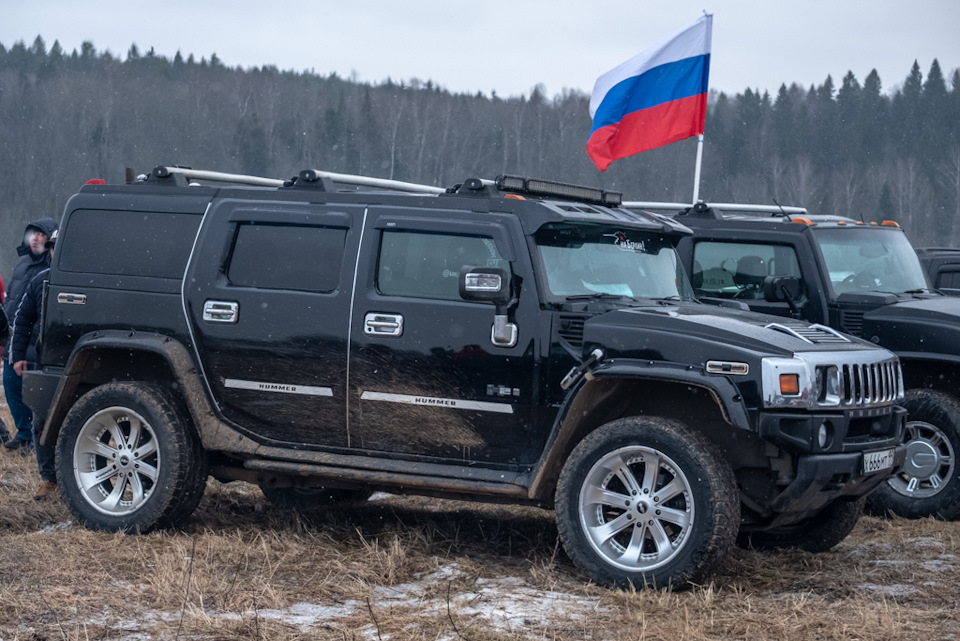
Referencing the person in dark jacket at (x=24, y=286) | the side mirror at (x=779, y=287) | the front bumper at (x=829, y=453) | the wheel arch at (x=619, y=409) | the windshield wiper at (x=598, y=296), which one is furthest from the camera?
the person in dark jacket at (x=24, y=286)

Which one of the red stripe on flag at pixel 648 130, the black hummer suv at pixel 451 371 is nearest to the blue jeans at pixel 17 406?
the black hummer suv at pixel 451 371

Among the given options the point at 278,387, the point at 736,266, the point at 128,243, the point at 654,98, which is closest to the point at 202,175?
the point at 128,243

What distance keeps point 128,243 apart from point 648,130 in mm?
6449

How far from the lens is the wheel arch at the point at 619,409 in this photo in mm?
5875

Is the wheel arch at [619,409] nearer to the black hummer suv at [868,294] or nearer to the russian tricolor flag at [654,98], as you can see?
the black hummer suv at [868,294]

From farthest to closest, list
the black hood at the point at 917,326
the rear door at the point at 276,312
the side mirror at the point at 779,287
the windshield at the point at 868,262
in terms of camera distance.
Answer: the windshield at the point at 868,262, the side mirror at the point at 779,287, the black hood at the point at 917,326, the rear door at the point at 276,312

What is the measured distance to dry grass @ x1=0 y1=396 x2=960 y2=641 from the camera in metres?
4.97

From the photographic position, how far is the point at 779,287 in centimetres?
830

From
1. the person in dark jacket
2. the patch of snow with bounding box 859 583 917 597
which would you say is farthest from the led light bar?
the person in dark jacket

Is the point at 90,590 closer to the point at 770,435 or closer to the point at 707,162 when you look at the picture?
the point at 770,435

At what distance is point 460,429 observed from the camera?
6.29m

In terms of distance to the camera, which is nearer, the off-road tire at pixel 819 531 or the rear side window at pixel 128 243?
the off-road tire at pixel 819 531

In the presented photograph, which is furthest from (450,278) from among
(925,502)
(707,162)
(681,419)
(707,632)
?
(707,162)

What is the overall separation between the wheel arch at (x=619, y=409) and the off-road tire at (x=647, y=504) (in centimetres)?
15
